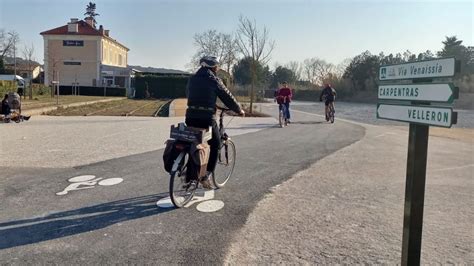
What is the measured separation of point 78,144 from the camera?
944 centimetres

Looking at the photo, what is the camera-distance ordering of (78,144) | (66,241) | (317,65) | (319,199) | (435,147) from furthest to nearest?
1. (317,65)
2. (435,147)
3. (78,144)
4. (319,199)
5. (66,241)

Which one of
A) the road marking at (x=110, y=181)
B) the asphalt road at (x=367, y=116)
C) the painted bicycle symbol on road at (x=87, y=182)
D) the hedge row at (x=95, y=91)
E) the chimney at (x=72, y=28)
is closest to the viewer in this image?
the painted bicycle symbol on road at (x=87, y=182)

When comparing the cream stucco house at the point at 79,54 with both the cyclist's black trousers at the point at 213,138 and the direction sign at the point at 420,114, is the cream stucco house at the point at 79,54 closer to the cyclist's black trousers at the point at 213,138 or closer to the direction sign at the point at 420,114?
the cyclist's black trousers at the point at 213,138

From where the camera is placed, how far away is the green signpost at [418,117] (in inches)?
97.7

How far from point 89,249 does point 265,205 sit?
7.18 feet

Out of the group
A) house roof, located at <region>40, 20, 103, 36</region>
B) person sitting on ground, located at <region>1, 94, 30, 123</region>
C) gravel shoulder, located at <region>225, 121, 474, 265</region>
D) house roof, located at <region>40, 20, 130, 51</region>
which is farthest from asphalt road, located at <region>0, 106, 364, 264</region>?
house roof, located at <region>40, 20, 103, 36</region>

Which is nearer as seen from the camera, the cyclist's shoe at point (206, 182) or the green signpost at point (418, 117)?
the green signpost at point (418, 117)

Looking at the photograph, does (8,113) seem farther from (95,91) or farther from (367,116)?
(95,91)

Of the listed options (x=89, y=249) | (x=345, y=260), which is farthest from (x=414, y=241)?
(x=89, y=249)

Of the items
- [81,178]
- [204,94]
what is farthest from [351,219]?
[81,178]

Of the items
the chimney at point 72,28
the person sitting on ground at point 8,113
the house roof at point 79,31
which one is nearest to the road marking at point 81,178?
the person sitting on ground at point 8,113

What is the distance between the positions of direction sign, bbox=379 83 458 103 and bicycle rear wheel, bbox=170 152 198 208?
2.49 metres

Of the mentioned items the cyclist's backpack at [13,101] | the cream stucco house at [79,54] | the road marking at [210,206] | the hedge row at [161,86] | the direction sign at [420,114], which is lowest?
the road marking at [210,206]

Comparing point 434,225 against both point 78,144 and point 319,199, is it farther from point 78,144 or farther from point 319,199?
point 78,144
